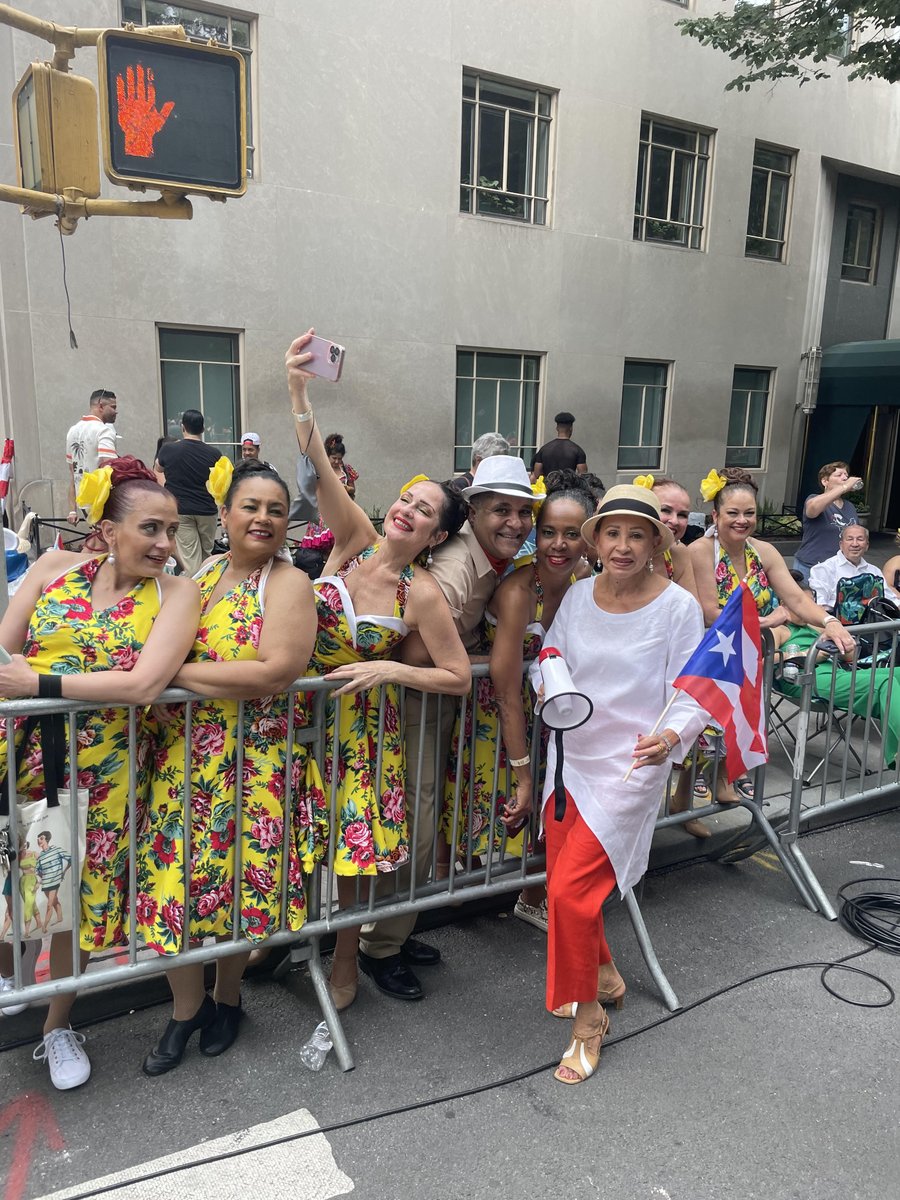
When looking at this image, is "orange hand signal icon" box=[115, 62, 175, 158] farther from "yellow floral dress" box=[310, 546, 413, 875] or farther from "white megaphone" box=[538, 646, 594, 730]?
"white megaphone" box=[538, 646, 594, 730]

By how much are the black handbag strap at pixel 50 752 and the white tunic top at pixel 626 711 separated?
164cm

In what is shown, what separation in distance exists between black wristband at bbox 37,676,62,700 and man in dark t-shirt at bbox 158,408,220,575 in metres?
6.76

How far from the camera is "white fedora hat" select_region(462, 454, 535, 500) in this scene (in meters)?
3.33

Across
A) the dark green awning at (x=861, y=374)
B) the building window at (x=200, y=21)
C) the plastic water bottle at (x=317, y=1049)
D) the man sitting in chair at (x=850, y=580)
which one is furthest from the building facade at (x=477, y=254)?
the plastic water bottle at (x=317, y=1049)

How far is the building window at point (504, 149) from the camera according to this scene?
13.0 meters

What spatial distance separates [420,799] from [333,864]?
17.3 inches

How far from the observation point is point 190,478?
945 centimetres

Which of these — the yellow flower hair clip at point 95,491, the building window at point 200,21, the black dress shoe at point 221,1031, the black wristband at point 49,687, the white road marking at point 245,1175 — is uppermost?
the building window at point 200,21

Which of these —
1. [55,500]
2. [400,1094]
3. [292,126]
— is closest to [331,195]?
[292,126]

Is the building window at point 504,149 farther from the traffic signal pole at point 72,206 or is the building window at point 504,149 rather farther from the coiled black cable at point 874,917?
the coiled black cable at point 874,917

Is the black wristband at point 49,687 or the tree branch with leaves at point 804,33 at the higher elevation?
the tree branch with leaves at point 804,33

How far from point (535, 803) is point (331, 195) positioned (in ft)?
33.8

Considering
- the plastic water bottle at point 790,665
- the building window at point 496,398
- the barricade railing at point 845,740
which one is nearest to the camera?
the barricade railing at point 845,740

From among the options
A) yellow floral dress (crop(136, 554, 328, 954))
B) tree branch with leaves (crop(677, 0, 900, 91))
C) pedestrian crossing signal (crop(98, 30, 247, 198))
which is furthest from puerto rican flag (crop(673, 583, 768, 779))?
tree branch with leaves (crop(677, 0, 900, 91))
